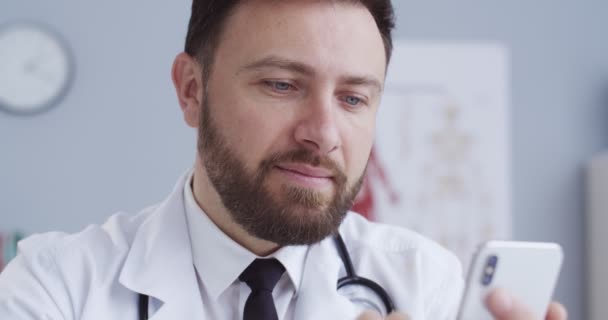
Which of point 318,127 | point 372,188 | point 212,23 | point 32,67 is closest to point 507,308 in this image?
point 318,127

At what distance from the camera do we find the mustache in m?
1.02

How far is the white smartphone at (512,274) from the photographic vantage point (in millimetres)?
809

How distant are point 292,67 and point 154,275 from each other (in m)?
0.40

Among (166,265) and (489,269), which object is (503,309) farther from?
(166,265)

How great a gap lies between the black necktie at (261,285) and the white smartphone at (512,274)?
0.34 meters

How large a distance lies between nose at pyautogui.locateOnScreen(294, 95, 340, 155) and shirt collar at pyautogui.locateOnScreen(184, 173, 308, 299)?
0.21 m

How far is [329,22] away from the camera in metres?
1.06

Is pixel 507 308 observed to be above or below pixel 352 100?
below

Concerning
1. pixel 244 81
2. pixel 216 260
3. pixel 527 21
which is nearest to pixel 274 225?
pixel 216 260

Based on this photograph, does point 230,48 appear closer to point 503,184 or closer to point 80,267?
point 80,267

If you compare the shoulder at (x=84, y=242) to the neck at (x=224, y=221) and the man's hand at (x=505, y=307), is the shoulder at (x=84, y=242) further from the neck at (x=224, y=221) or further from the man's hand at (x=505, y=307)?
the man's hand at (x=505, y=307)

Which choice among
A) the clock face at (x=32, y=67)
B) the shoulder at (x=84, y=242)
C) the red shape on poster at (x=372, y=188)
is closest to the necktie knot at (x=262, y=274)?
the shoulder at (x=84, y=242)

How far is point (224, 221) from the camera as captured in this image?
3.79 feet

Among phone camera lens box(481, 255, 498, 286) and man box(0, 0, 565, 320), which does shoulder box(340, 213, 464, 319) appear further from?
phone camera lens box(481, 255, 498, 286)
